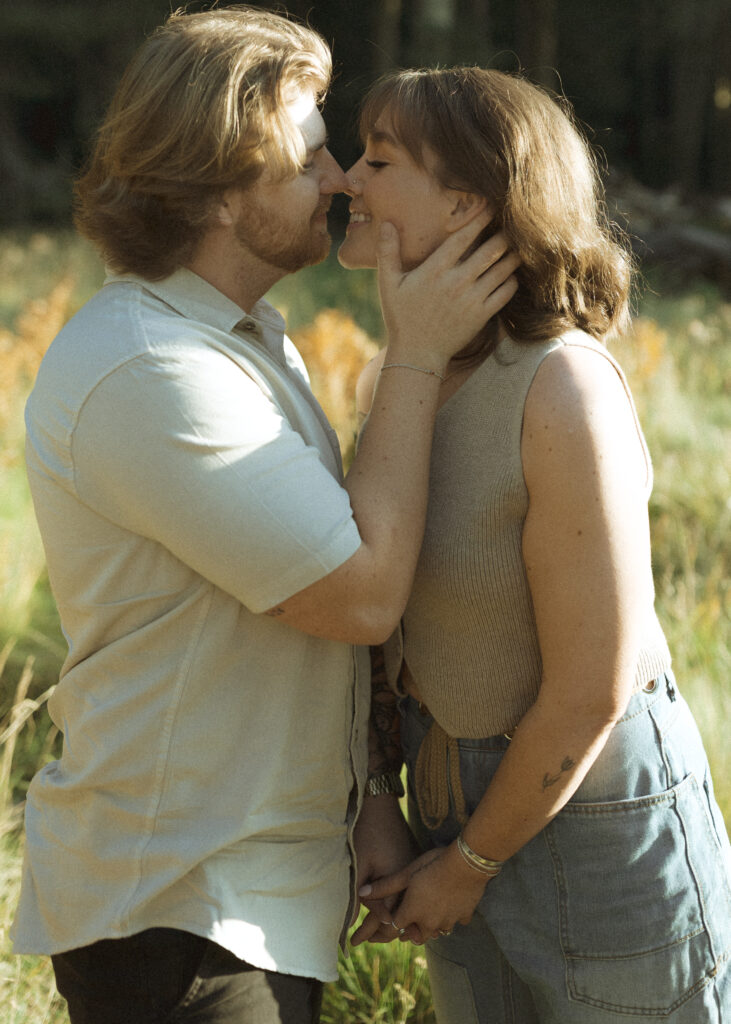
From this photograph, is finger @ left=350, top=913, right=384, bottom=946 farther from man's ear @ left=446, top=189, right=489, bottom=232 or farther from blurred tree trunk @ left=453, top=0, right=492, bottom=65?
blurred tree trunk @ left=453, top=0, right=492, bottom=65

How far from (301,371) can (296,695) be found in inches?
30.3

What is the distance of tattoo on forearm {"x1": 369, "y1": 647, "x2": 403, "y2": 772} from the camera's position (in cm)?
223

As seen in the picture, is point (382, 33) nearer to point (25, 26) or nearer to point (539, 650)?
point (25, 26)

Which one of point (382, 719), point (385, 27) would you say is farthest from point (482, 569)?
point (385, 27)

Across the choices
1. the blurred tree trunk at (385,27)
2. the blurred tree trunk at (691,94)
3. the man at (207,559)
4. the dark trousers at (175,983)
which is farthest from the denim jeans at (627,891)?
the blurred tree trunk at (691,94)

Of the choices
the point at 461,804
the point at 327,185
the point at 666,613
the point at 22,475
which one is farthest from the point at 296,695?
the point at 22,475

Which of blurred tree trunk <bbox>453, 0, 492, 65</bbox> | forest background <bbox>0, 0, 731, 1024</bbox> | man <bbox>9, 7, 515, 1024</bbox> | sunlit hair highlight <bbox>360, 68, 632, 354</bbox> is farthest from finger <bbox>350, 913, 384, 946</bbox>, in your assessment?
blurred tree trunk <bbox>453, 0, 492, 65</bbox>

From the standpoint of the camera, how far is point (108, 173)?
2.00 metres

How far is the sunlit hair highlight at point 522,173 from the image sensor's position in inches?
73.7

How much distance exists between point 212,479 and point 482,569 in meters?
0.53

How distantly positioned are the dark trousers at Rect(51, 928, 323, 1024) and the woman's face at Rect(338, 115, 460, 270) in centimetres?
134

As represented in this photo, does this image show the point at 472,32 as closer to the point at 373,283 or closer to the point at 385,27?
the point at 385,27

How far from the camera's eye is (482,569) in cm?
182

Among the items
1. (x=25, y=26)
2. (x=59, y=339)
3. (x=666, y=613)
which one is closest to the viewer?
(x=59, y=339)
